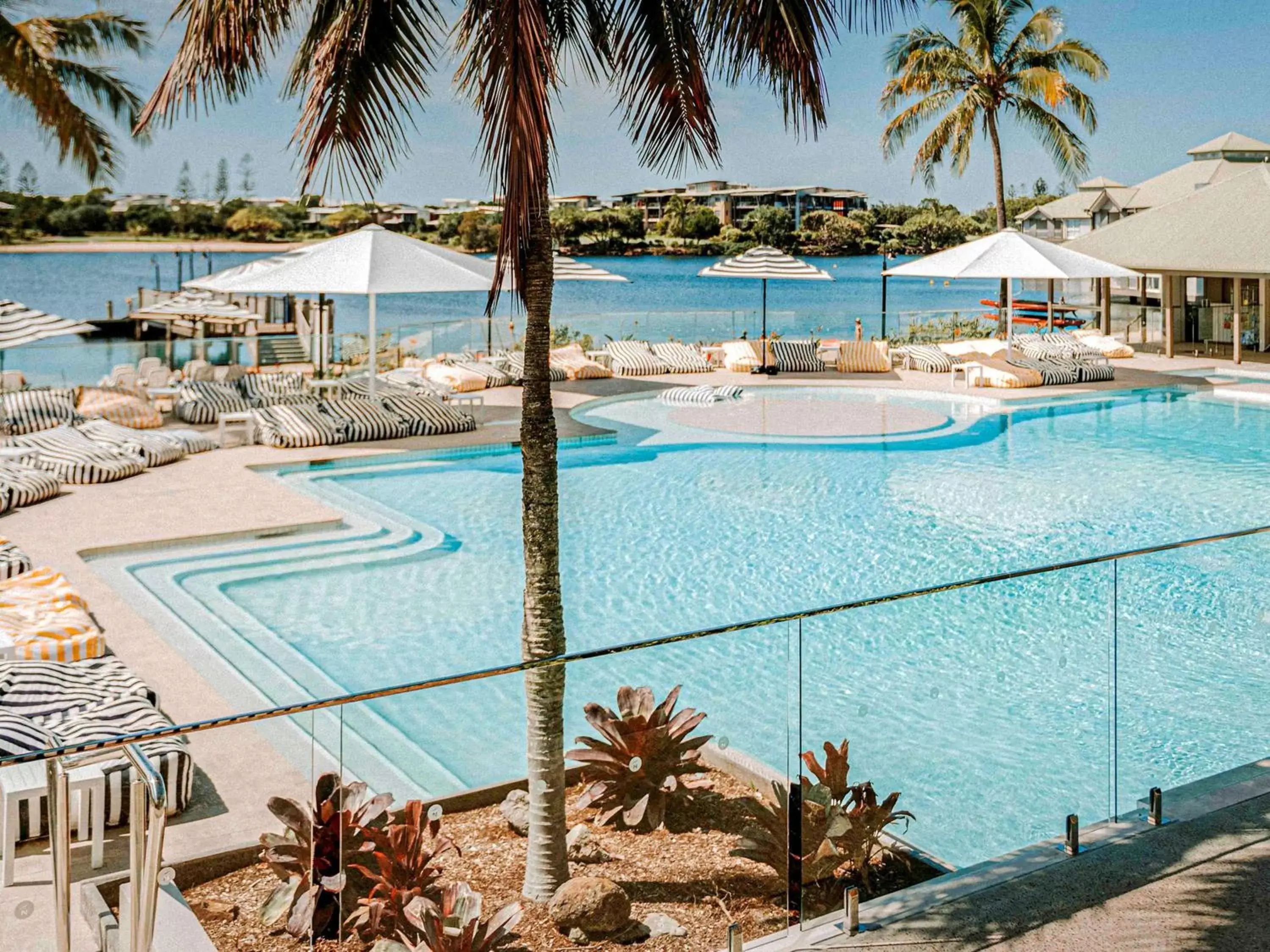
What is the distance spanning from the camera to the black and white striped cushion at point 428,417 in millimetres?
18016

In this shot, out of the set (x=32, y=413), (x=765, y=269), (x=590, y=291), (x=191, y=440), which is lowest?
(x=191, y=440)

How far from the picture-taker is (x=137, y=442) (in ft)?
50.4

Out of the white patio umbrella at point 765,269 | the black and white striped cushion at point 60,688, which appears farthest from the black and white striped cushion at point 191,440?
the white patio umbrella at point 765,269

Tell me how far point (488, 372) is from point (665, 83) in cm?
1754

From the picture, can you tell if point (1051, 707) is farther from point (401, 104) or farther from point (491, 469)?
point (491, 469)

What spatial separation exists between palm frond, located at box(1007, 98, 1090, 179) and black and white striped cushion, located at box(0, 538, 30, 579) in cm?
2946

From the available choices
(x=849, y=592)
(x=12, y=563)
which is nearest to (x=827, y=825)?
(x=849, y=592)

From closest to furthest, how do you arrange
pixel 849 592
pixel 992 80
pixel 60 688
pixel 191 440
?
1. pixel 60 688
2. pixel 849 592
3. pixel 191 440
4. pixel 992 80

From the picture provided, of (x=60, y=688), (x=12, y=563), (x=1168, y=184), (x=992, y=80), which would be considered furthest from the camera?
(x=1168, y=184)

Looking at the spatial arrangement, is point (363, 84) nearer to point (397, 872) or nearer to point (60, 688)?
point (397, 872)

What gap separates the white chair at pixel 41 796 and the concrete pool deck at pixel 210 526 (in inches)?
2.0

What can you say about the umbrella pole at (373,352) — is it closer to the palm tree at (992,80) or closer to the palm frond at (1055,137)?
the palm tree at (992,80)

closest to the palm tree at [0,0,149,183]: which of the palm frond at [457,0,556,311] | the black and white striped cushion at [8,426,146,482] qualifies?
the black and white striped cushion at [8,426,146,482]

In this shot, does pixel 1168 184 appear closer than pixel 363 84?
No
